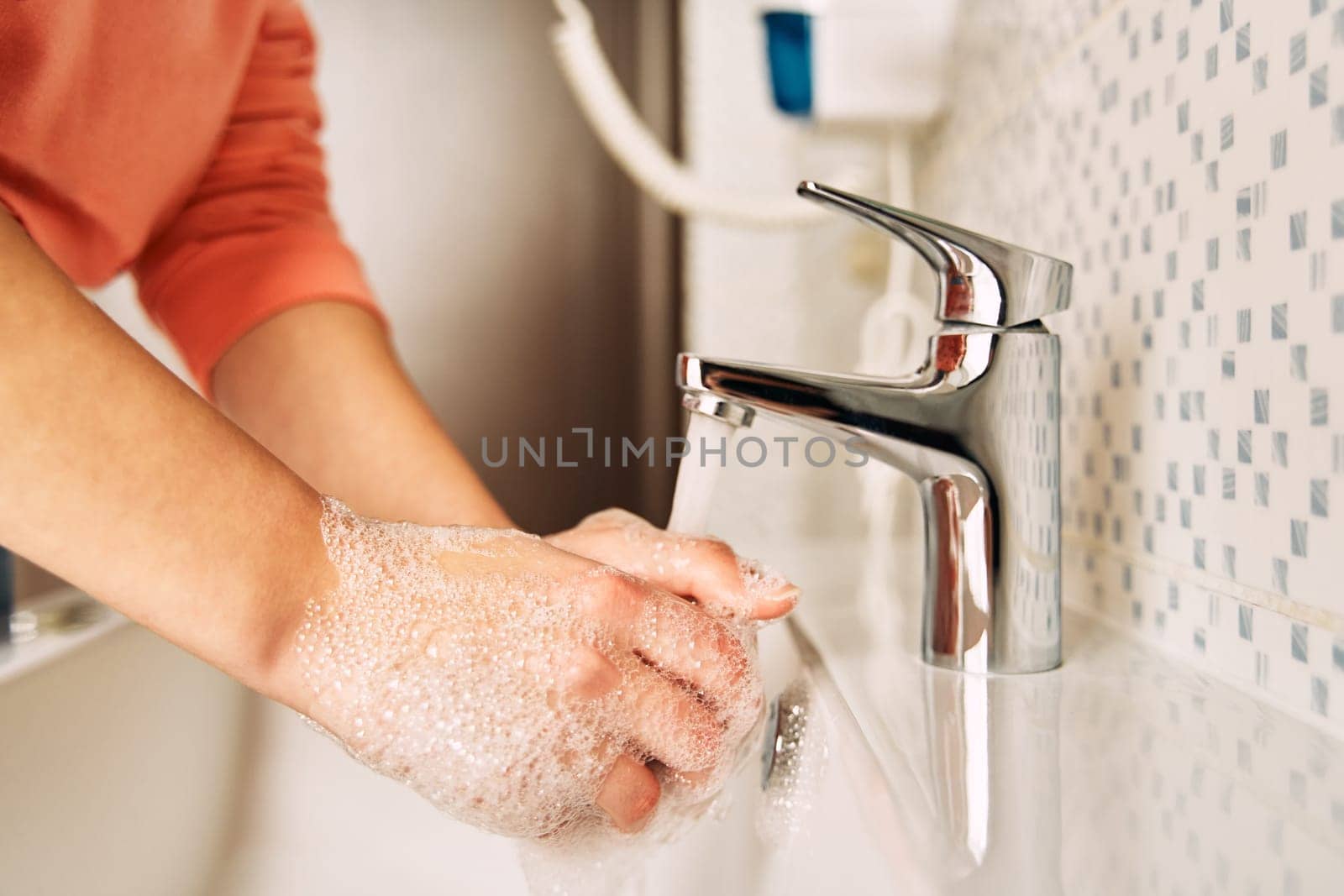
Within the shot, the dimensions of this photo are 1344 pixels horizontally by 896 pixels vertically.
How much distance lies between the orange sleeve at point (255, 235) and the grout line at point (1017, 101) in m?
0.42

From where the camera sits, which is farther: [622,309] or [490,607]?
[622,309]

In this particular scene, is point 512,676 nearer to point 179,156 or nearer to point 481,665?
point 481,665

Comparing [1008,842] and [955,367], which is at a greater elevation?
[955,367]

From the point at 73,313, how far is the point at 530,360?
76 centimetres

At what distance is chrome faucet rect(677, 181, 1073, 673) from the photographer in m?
0.39

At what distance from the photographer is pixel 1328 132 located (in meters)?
0.34

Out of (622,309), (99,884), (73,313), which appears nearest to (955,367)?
(73,313)

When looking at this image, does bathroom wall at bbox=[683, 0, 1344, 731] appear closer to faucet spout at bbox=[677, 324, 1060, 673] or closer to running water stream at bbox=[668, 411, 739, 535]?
faucet spout at bbox=[677, 324, 1060, 673]

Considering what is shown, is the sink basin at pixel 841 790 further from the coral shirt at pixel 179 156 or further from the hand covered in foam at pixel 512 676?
the coral shirt at pixel 179 156

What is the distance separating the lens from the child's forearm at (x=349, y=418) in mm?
499

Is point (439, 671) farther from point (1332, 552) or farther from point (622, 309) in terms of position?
point (622, 309)

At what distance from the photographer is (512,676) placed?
1.01ft

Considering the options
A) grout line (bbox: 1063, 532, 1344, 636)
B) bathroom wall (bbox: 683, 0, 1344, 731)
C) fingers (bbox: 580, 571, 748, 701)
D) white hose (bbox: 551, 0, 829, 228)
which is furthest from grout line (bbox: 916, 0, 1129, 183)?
fingers (bbox: 580, 571, 748, 701)

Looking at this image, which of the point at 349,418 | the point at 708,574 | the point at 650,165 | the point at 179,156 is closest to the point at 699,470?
the point at 708,574
